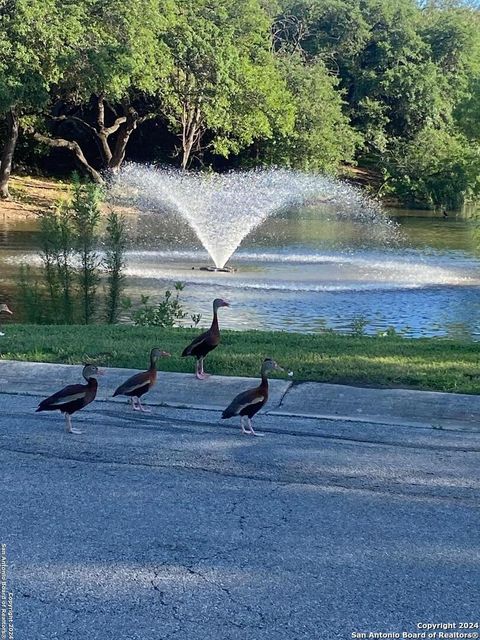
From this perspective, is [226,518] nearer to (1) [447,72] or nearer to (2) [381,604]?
(2) [381,604]

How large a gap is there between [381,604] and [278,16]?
Result: 64.6 m

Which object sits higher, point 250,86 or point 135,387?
point 250,86

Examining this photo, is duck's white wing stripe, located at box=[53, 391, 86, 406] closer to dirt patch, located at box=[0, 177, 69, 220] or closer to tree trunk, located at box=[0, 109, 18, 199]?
dirt patch, located at box=[0, 177, 69, 220]

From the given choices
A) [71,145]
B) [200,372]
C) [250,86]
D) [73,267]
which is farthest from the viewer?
[71,145]

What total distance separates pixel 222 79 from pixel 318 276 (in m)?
25.1

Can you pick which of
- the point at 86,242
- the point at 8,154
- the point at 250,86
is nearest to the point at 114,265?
the point at 86,242

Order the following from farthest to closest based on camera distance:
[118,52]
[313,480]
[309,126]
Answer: [309,126], [118,52], [313,480]

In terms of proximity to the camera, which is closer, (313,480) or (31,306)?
(313,480)

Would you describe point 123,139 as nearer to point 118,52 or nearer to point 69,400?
point 118,52

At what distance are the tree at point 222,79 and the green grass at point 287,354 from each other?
34.7 m

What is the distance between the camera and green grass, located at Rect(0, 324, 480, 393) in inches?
359

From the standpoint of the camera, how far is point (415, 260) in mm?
28312

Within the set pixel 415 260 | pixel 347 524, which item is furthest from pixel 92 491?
pixel 415 260

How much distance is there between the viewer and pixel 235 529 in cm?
516
